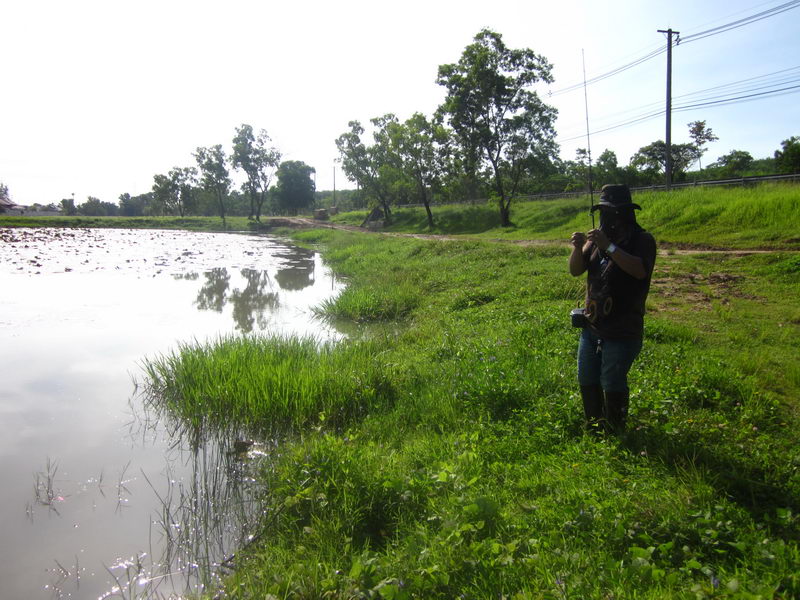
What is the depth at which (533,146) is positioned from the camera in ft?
90.9

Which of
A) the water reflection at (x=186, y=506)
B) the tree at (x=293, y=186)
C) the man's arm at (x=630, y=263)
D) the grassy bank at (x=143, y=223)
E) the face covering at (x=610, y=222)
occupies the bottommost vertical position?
the water reflection at (x=186, y=506)

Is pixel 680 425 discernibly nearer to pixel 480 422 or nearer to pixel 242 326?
pixel 480 422

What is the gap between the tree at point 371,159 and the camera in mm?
47656

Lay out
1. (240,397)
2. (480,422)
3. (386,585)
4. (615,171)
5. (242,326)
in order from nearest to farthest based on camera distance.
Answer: (386,585) < (480,422) < (240,397) < (242,326) < (615,171)

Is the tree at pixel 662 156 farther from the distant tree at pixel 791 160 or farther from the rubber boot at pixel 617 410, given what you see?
the rubber boot at pixel 617 410

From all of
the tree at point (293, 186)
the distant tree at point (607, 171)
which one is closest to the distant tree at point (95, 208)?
the tree at point (293, 186)

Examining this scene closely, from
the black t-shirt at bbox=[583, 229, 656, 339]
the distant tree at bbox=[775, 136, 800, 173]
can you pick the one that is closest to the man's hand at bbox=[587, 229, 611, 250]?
the black t-shirt at bbox=[583, 229, 656, 339]

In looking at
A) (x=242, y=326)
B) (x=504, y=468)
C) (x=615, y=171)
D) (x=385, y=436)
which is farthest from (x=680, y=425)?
(x=615, y=171)

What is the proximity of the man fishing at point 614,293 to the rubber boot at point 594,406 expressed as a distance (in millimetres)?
86

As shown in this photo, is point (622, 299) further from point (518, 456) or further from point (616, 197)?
point (518, 456)

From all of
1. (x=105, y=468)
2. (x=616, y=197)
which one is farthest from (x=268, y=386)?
(x=616, y=197)

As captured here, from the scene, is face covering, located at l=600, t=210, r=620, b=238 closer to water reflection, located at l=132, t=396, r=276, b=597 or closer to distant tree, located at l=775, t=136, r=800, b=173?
water reflection, located at l=132, t=396, r=276, b=597

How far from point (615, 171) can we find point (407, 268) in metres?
34.1

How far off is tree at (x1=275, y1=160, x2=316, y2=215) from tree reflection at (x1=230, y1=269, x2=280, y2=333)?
62.4 m
